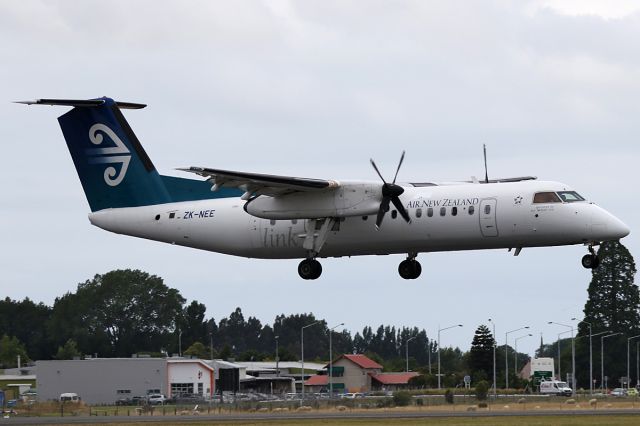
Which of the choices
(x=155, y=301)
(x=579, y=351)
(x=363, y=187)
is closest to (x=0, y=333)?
(x=155, y=301)

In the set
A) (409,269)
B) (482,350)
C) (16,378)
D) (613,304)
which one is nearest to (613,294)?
(613,304)

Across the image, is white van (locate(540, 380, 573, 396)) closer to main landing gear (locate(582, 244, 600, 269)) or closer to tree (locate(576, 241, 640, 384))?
tree (locate(576, 241, 640, 384))

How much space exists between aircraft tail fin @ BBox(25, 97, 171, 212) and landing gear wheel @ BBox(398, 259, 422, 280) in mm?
9039

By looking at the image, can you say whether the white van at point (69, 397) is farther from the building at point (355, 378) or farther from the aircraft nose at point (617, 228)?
the aircraft nose at point (617, 228)

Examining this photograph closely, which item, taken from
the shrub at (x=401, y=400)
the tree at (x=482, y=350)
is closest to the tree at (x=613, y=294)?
the tree at (x=482, y=350)

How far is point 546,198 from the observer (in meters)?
39.6

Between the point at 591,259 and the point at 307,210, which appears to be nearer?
the point at 591,259

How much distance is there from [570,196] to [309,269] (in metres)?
9.46

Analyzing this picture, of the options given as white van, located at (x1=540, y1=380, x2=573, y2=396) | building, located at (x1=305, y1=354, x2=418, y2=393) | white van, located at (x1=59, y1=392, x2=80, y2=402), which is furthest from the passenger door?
building, located at (x1=305, y1=354, x2=418, y2=393)

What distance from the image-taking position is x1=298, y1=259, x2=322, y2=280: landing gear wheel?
43.5 meters

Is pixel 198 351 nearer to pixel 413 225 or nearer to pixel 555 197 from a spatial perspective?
pixel 413 225

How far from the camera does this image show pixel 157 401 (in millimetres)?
75000

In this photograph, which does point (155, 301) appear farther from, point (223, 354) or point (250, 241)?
point (250, 241)

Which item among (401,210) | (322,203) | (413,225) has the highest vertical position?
(322,203)
